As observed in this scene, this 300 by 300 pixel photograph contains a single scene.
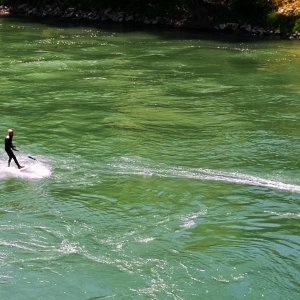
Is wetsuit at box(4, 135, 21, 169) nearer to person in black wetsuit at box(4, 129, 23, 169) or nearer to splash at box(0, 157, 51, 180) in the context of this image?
person in black wetsuit at box(4, 129, 23, 169)

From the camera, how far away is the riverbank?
63.7 meters

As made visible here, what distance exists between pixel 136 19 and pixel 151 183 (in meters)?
51.4

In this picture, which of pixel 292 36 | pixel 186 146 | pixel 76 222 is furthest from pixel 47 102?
pixel 292 36

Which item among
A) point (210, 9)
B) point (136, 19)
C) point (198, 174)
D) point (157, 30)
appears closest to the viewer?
point (198, 174)

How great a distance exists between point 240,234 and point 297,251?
197 cm

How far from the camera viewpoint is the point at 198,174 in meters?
24.1

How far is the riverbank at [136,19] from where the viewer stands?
63719 mm

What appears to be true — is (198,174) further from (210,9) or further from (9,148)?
(210,9)

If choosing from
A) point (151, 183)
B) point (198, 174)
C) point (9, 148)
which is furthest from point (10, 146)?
point (198, 174)

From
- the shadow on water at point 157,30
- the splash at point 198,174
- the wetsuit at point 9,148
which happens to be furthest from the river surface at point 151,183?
the shadow on water at point 157,30

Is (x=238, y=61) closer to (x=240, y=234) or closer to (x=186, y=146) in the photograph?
(x=186, y=146)

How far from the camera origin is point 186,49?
53094 mm

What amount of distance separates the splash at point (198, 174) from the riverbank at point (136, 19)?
39754mm

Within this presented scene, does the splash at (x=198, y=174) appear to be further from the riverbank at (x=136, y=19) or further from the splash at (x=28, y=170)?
the riverbank at (x=136, y=19)
